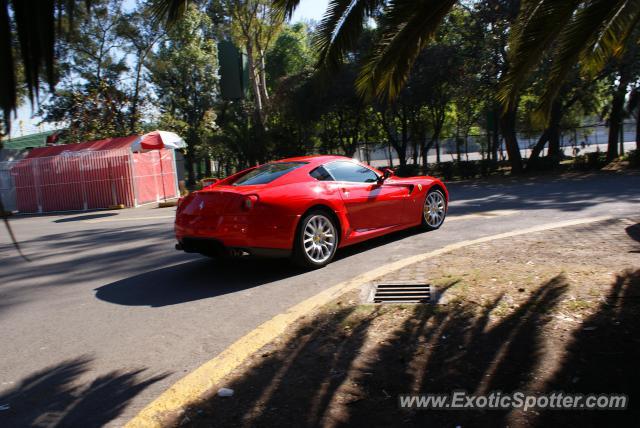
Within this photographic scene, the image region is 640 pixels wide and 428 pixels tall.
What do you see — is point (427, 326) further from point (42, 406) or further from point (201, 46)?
point (201, 46)

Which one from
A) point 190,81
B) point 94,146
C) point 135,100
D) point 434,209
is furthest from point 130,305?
point 190,81

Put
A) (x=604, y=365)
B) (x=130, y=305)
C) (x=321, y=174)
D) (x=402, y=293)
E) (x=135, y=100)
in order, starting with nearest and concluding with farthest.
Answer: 1. (x=604, y=365)
2. (x=402, y=293)
3. (x=130, y=305)
4. (x=321, y=174)
5. (x=135, y=100)

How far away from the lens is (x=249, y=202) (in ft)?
19.5

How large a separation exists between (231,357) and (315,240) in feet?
9.11

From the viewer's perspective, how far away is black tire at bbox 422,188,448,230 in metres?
8.29

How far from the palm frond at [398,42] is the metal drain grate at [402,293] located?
6.18 ft

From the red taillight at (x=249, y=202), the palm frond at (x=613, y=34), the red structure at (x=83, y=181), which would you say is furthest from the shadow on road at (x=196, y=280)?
the red structure at (x=83, y=181)

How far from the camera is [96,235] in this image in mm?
10977

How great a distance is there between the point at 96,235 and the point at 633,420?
1039cm

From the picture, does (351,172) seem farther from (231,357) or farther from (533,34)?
→ (231,357)

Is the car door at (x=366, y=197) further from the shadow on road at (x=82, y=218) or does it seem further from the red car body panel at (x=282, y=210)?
the shadow on road at (x=82, y=218)

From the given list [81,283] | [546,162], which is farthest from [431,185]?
[546,162]

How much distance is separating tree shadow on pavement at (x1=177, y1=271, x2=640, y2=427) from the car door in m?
2.74

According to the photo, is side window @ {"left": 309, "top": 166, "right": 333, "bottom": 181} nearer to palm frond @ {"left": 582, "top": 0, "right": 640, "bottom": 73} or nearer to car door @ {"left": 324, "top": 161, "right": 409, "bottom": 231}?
car door @ {"left": 324, "top": 161, "right": 409, "bottom": 231}
